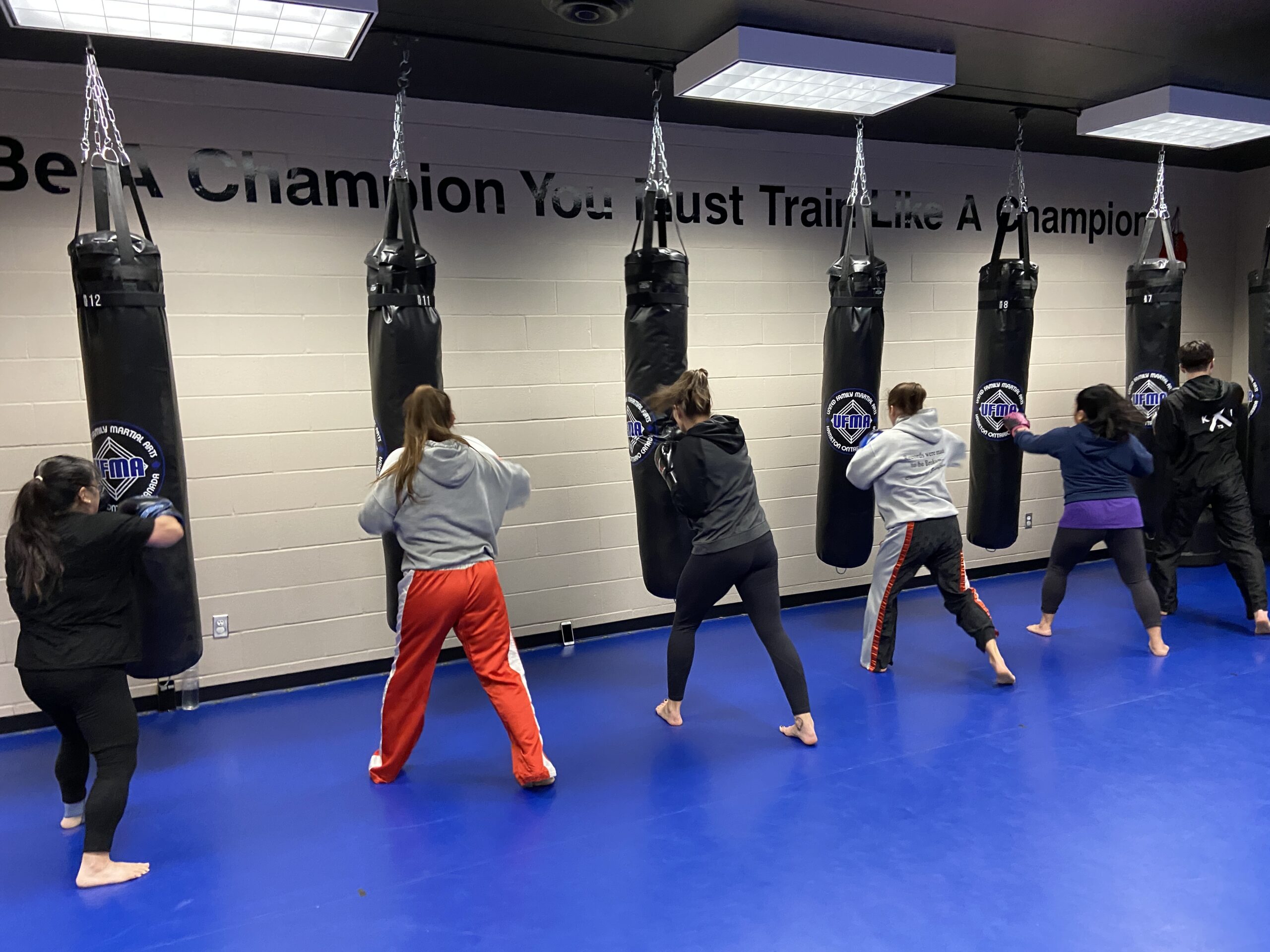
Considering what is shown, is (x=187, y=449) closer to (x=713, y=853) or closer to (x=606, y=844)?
(x=606, y=844)

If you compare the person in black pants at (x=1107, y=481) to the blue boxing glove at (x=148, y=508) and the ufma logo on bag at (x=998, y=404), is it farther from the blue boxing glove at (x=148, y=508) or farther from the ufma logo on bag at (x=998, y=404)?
the blue boxing glove at (x=148, y=508)

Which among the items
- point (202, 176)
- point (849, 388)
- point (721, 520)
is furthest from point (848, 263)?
point (202, 176)

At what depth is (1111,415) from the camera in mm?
4234

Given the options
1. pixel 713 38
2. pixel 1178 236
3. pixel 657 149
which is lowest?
pixel 1178 236

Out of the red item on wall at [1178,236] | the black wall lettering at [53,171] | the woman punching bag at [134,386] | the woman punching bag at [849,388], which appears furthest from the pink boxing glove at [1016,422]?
the black wall lettering at [53,171]

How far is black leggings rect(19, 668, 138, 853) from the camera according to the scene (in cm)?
259

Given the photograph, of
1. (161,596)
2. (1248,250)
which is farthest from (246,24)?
(1248,250)

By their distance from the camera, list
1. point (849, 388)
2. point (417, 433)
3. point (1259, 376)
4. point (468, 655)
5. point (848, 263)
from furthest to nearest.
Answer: point (1259, 376)
point (849, 388)
point (848, 263)
point (468, 655)
point (417, 433)

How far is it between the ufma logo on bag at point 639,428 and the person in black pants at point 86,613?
5.87 feet

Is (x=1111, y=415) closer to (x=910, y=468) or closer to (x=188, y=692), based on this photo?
(x=910, y=468)

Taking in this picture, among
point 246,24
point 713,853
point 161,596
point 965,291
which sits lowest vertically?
point 713,853

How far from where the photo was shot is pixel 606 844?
2740mm

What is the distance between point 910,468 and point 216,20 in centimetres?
320

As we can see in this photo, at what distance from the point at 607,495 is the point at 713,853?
8.17 feet
